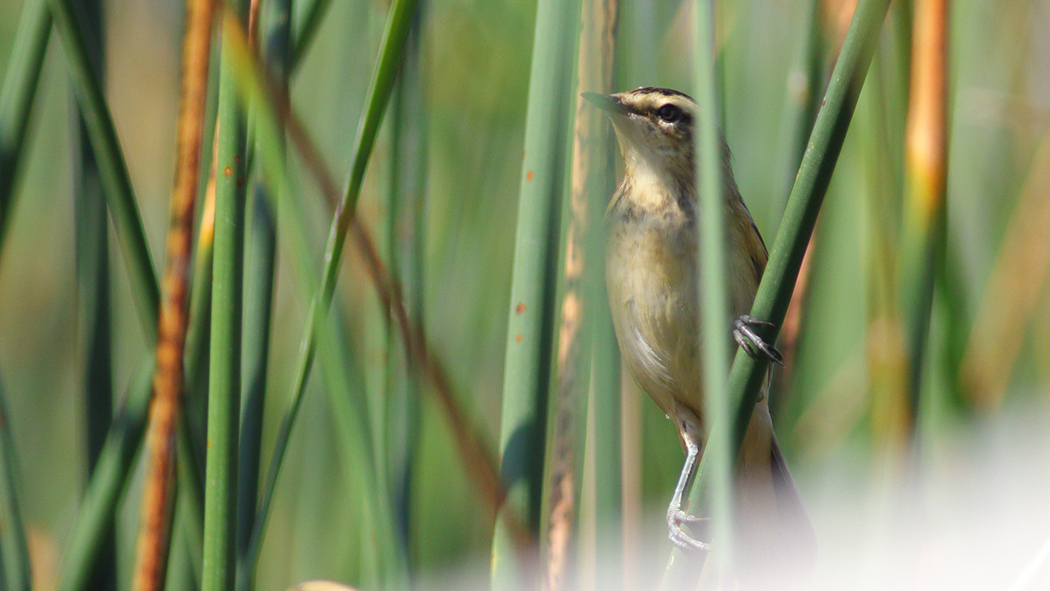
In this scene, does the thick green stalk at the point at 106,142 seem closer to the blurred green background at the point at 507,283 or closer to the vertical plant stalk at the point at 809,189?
the blurred green background at the point at 507,283

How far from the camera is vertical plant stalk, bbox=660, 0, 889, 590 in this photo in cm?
63

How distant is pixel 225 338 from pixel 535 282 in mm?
306

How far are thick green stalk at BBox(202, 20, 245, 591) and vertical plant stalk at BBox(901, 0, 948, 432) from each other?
72cm

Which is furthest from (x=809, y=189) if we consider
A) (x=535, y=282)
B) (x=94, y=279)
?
(x=94, y=279)

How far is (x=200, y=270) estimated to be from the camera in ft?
3.18

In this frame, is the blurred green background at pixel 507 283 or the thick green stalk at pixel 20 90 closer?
the thick green stalk at pixel 20 90

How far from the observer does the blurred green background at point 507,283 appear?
1395 mm

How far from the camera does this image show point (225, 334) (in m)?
0.80

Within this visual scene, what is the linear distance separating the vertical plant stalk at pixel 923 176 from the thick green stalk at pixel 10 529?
108cm

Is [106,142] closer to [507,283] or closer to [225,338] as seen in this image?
[225,338]

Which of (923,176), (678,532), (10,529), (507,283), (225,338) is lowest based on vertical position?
(678,532)

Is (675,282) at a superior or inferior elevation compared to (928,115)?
inferior

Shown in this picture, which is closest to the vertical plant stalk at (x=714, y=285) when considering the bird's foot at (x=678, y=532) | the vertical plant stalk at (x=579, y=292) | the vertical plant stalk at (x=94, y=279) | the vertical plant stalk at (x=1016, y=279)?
the vertical plant stalk at (x=579, y=292)

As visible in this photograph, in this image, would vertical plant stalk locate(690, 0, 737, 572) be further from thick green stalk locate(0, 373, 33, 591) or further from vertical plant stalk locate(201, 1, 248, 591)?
thick green stalk locate(0, 373, 33, 591)
